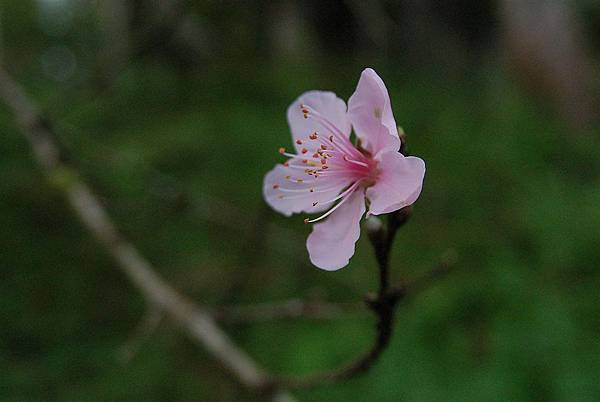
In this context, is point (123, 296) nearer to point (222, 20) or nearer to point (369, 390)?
point (369, 390)

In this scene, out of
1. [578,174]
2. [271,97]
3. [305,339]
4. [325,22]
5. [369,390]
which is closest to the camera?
[369,390]

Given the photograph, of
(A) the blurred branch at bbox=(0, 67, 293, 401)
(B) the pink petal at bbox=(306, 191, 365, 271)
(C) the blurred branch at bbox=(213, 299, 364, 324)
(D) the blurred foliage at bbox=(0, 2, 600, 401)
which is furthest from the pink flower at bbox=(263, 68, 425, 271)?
(D) the blurred foliage at bbox=(0, 2, 600, 401)

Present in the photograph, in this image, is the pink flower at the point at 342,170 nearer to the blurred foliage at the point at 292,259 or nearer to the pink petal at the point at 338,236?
the pink petal at the point at 338,236

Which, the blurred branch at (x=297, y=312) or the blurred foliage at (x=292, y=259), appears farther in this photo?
the blurred foliage at (x=292, y=259)

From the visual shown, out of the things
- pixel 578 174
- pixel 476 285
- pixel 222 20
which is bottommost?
pixel 578 174

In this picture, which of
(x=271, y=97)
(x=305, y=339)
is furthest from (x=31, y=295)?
(x=271, y=97)

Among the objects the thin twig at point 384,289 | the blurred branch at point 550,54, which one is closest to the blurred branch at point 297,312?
the thin twig at point 384,289
